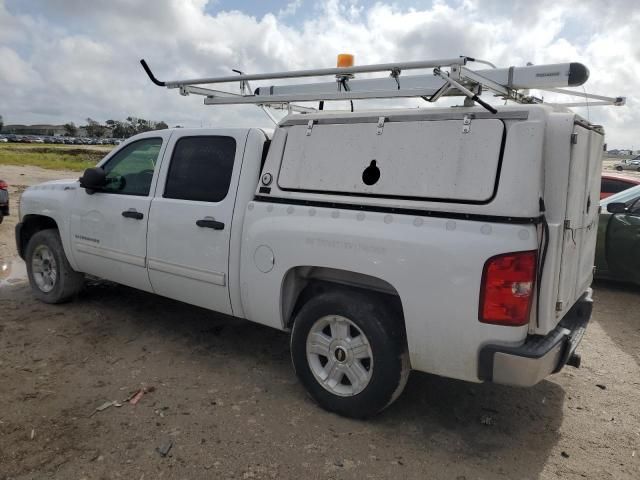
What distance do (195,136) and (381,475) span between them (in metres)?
2.88

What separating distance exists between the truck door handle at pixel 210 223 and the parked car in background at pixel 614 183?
6.35 meters

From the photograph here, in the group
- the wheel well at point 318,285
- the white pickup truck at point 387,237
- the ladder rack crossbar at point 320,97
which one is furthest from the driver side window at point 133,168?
the wheel well at point 318,285

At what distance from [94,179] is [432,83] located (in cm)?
306

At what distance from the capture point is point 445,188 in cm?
284

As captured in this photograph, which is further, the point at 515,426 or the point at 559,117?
the point at 515,426

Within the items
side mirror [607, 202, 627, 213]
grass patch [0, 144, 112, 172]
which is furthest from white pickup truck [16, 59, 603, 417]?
grass patch [0, 144, 112, 172]

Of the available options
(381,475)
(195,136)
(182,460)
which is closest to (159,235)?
(195,136)

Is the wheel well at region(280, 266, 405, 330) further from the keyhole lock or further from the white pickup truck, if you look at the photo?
the keyhole lock

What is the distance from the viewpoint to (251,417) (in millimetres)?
3277

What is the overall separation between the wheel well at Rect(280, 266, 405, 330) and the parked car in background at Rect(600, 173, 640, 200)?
19.6 ft

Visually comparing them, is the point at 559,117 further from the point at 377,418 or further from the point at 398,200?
the point at 377,418

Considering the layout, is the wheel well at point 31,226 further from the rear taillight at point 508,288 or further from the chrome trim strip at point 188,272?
the rear taillight at point 508,288

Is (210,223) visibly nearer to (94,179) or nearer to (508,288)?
(94,179)

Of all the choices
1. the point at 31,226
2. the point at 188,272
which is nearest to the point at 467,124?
the point at 188,272
